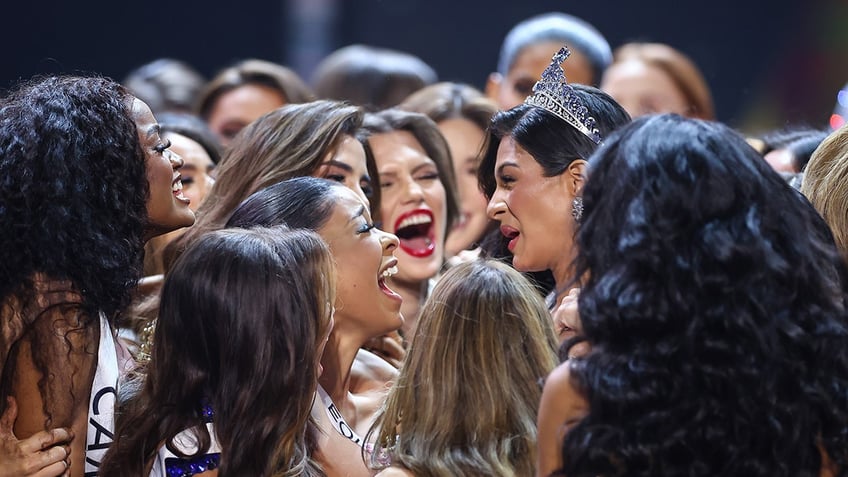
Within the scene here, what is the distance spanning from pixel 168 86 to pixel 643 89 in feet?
9.19

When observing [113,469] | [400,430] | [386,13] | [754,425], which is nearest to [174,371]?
[113,469]

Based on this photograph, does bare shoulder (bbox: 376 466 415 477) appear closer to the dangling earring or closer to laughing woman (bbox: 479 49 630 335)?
laughing woman (bbox: 479 49 630 335)

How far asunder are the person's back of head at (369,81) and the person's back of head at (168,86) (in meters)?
0.92

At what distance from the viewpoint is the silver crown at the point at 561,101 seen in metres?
3.33

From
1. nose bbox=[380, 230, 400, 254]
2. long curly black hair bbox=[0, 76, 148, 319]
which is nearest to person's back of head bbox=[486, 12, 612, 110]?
nose bbox=[380, 230, 400, 254]

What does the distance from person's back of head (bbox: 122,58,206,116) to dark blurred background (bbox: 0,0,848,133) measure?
535 mm

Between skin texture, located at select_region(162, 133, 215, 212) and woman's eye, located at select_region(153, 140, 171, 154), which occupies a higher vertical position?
woman's eye, located at select_region(153, 140, 171, 154)

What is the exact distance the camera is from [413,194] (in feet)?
14.7

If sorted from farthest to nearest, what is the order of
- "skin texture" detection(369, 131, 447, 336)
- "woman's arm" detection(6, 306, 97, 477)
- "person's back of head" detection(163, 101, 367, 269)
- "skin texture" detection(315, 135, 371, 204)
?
1. "skin texture" detection(369, 131, 447, 336)
2. "skin texture" detection(315, 135, 371, 204)
3. "person's back of head" detection(163, 101, 367, 269)
4. "woman's arm" detection(6, 306, 97, 477)

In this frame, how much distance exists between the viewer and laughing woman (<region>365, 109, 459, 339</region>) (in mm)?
4484

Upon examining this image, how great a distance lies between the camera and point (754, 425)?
1912 mm

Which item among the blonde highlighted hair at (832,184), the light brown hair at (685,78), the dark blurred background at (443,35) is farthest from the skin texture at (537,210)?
the dark blurred background at (443,35)

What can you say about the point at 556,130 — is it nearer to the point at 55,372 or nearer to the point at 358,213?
the point at 358,213

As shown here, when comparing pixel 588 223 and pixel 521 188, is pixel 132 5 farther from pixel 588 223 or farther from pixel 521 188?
pixel 588 223
